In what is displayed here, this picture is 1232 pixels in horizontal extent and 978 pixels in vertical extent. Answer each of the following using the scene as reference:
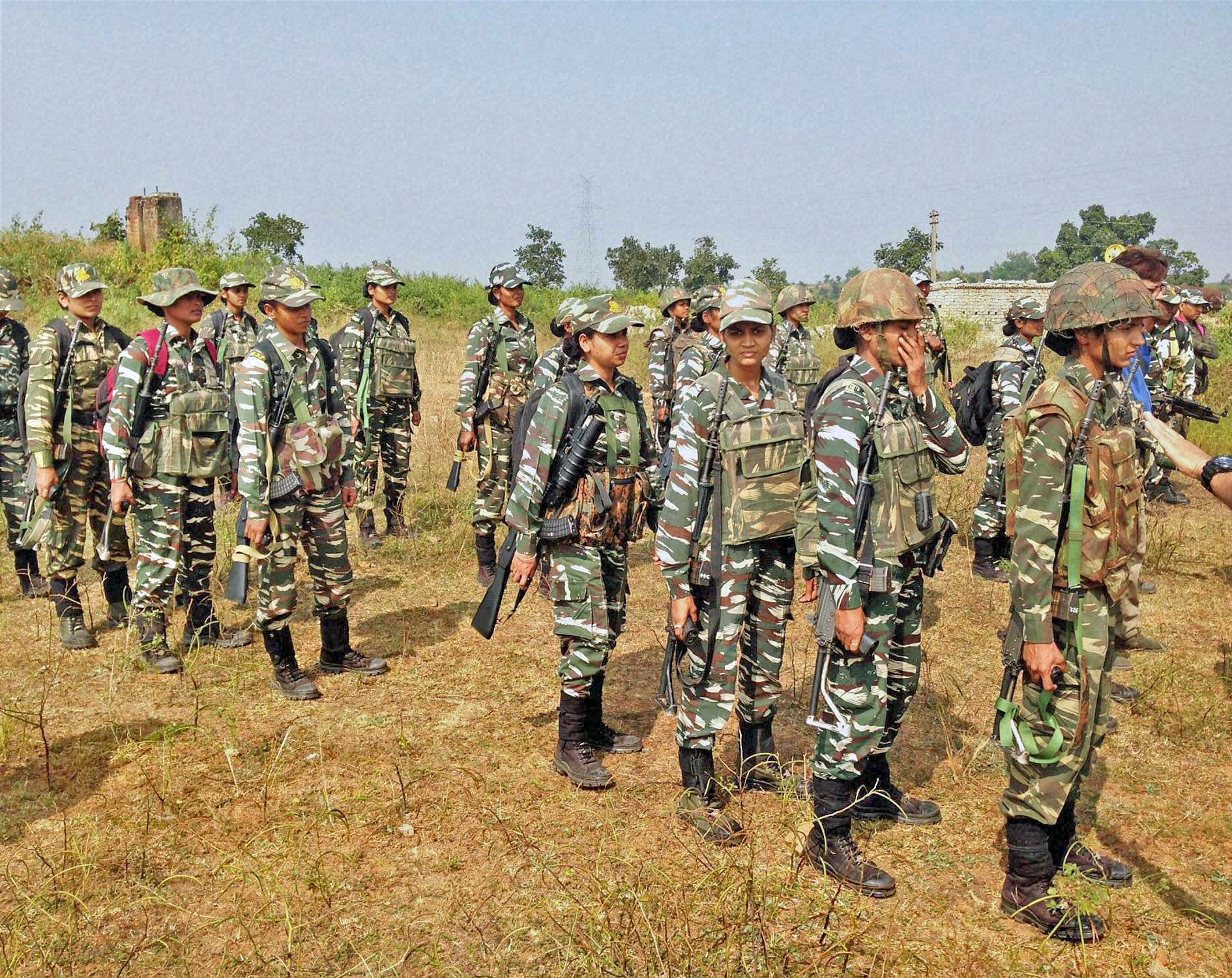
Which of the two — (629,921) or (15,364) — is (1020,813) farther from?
(15,364)

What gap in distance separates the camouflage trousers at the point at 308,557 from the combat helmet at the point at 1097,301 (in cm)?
410

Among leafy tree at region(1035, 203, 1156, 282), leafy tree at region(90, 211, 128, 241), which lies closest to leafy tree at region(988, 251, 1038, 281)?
leafy tree at region(1035, 203, 1156, 282)

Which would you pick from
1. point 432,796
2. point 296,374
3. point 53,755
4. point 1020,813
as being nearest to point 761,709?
point 1020,813

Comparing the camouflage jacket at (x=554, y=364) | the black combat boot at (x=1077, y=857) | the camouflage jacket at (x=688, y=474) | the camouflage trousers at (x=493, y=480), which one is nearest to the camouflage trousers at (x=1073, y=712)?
the black combat boot at (x=1077, y=857)

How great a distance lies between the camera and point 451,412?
50.2 feet

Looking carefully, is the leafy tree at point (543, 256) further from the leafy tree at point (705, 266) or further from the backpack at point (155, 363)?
the backpack at point (155, 363)

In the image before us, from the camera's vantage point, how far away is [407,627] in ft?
23.3

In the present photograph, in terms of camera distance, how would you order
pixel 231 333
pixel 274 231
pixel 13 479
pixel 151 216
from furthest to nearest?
1. pixel 274 231
2. pixel 151 216
3. pixel 231 333
4. pixel 13 479

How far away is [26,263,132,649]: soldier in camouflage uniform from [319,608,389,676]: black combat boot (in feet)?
5.80

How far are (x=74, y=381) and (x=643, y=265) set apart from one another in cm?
4504

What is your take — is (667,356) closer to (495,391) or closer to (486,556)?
(495,391)

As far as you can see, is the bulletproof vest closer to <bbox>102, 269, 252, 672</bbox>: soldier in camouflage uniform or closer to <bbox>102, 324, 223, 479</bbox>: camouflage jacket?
<bbox>102, 269, 252, 672</bbox>: soldier in camouflage uniform

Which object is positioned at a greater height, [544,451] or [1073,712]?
[544,451]

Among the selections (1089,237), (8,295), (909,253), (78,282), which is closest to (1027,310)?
(78,282)
